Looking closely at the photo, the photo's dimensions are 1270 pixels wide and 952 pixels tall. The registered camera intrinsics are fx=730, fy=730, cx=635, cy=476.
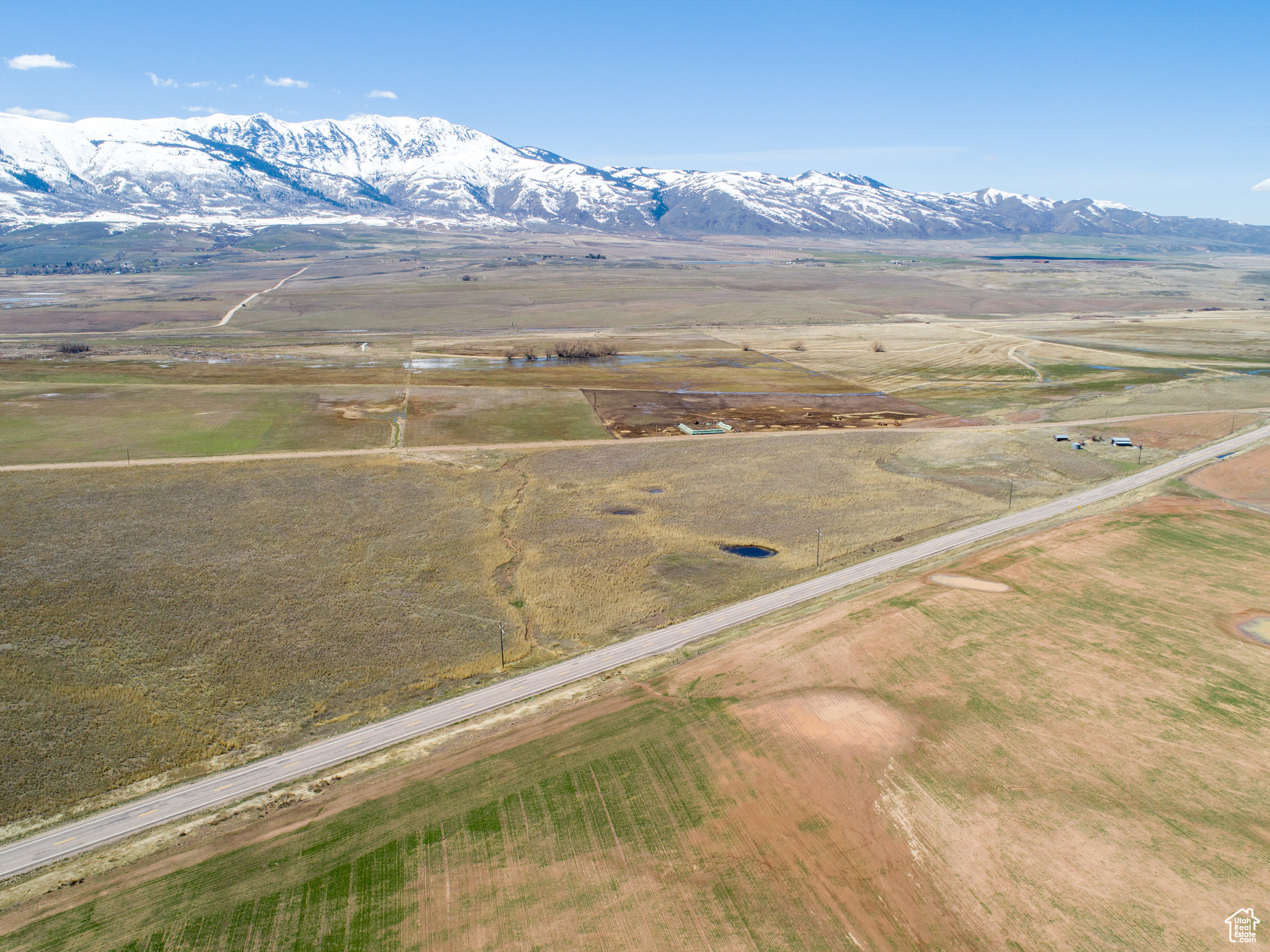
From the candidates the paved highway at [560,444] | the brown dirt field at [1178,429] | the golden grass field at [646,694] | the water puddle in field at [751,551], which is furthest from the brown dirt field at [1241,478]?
the water puddle in field at [751,551]

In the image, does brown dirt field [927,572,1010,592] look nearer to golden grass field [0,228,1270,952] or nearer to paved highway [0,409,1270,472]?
golden grass field [0,228,1270,952]

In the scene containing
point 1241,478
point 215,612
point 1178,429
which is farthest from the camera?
point 1178,429

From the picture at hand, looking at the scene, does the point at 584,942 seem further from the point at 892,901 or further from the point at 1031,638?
the point at 1031,638

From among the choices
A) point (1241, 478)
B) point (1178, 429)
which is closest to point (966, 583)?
point (1241, 478)

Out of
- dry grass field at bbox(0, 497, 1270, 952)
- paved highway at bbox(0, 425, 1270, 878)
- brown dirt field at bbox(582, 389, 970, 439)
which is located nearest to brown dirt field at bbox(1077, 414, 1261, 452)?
brown dirt field at bbox(582, 389, 970, 439)

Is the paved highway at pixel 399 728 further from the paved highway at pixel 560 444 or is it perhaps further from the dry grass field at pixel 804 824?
the paved highway at pixel 560 444

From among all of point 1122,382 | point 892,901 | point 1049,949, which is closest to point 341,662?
point 892,901

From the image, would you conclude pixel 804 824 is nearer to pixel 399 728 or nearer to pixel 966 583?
pixel 399 728
